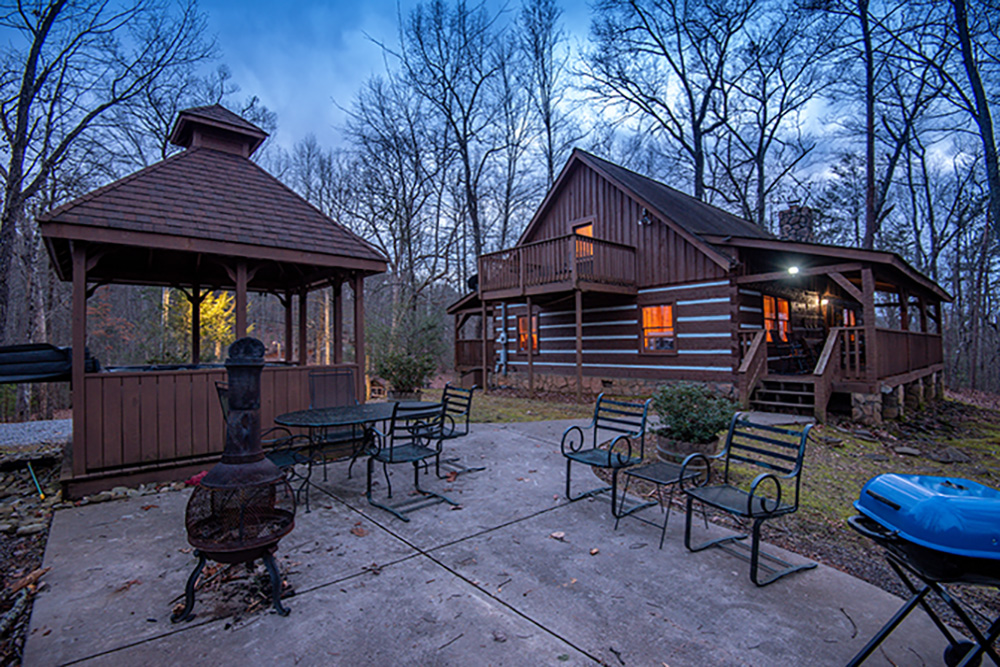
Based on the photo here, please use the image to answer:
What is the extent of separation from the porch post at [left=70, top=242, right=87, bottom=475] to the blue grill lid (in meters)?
7.09

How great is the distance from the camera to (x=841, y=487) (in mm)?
5691

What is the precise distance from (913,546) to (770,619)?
3.52ft

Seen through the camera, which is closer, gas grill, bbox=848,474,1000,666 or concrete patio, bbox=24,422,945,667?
gas grill, bbox=848,474,1000,666

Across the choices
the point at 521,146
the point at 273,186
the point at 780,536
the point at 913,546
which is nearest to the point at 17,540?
the point at 273,186

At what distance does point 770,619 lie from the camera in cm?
273

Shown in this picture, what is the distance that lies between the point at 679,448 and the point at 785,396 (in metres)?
6.49

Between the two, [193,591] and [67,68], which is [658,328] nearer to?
[193,591]

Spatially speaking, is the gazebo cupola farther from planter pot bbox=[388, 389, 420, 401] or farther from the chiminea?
planter pot bbox=[388, 389, 420, 401]

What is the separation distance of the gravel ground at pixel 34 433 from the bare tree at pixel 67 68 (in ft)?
7.96

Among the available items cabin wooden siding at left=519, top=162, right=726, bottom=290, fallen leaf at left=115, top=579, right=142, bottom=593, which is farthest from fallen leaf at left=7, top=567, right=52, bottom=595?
cabin wooden siding at left=519, top=162, right=726, bottom=290

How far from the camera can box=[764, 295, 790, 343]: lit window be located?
12802 millimetres

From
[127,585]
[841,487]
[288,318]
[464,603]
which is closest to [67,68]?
[288,318]

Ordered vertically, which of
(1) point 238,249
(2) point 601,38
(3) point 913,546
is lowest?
(3) point 913,546

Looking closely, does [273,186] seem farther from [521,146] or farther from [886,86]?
[886,86]
